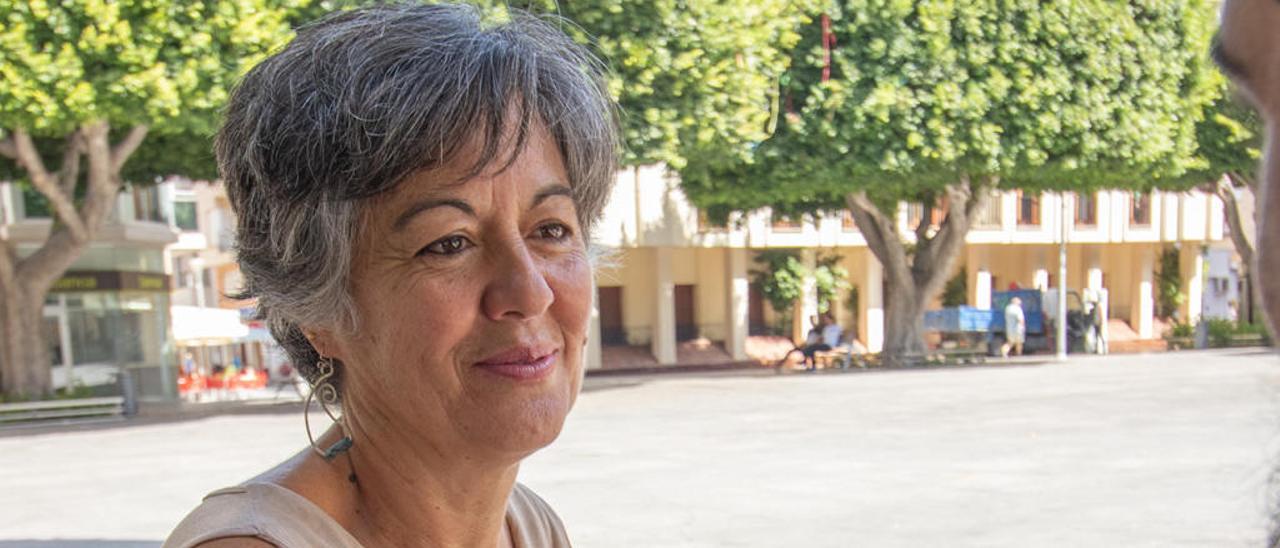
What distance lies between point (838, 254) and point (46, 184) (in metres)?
25.8

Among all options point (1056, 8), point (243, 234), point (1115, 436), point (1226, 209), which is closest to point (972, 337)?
point (1226, 209)

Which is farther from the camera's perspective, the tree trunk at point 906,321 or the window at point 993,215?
the window at point 993,215

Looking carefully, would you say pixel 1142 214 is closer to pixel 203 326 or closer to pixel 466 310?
pixel 203 326

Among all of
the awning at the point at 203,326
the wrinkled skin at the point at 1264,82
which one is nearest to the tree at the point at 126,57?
the wrinkled skin at the point at 1264,82

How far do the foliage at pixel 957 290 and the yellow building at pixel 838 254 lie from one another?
25cm

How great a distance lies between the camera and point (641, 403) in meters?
18.7

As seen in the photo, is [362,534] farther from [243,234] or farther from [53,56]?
[53,56]

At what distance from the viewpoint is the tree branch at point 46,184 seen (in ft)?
57.4

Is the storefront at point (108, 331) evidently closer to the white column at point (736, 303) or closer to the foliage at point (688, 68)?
the foliage at point (688, 68)

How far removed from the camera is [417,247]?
172cm

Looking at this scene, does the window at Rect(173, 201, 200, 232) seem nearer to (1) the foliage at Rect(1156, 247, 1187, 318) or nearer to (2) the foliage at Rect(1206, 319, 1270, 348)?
(2) the foliage at Rect(1206, 319, 1270, 348)

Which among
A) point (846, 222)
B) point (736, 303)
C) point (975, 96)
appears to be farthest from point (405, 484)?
point (846, 222)

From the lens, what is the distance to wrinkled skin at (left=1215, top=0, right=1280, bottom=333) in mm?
619

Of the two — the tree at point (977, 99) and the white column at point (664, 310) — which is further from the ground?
the tree at point (977, 99)
